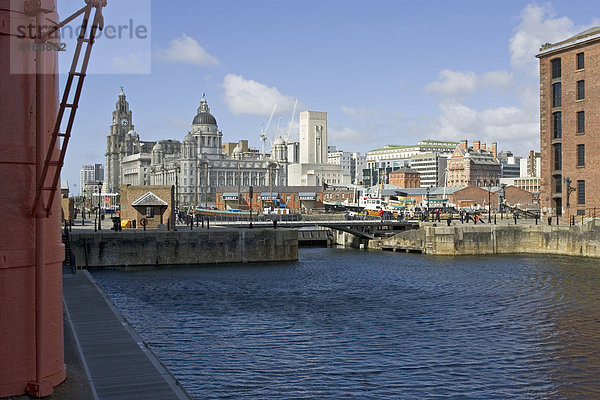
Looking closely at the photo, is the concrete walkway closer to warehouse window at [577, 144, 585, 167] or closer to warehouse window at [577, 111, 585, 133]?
warehouse window at [577, 144, 585, 167]

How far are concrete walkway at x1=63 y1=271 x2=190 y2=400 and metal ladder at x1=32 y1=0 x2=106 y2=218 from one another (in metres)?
4.21

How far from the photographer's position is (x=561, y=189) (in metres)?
72.1

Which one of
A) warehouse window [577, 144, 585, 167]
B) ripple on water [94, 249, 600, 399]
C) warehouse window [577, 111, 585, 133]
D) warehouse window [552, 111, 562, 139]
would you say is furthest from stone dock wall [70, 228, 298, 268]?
warehouse window [552, 111, 562, 139]

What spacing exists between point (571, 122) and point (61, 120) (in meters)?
67.3

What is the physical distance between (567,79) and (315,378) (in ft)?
196

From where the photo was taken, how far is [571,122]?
69.8 m

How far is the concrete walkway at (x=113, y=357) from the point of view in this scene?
13945 millimetres

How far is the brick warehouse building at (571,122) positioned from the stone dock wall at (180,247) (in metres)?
32.4

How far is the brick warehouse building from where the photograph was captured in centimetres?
6675

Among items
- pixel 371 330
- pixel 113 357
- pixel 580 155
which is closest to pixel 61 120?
pixel 113 357

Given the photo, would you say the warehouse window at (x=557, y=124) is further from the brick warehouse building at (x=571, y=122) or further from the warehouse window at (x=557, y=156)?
the warehouse window at (x=557, y=156)

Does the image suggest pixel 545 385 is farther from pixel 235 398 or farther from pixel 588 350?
pixel 235 398

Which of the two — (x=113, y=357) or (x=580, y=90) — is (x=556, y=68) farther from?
(x=113, y=357)

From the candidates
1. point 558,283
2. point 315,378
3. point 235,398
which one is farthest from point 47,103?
point 558,283
